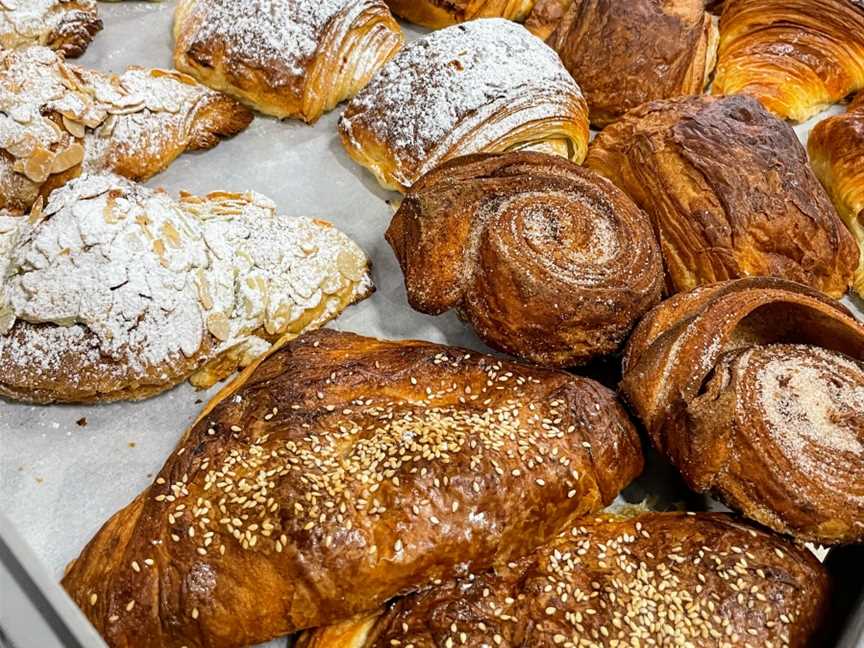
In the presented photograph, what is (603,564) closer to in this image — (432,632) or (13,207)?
(432,632)

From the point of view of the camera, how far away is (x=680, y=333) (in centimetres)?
184

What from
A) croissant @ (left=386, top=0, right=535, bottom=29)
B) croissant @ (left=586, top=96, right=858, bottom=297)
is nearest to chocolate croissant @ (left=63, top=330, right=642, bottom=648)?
croissant @ (left=586, top=96, right=858, bottom=297)

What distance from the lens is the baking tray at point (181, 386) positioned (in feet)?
6.31

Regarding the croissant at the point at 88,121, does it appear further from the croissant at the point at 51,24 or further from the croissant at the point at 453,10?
the croissant at the point at 453,10

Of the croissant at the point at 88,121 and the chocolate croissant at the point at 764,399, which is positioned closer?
the chocolate croissant at the point at 764,399

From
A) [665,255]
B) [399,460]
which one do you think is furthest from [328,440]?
[665,255]

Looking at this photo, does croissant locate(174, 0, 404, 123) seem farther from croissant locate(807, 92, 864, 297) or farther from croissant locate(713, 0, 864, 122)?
croissant locate(807, 92, 864, 297)

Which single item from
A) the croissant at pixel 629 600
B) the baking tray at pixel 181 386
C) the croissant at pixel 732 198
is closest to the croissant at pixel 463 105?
the baking tray at pixel 181 386

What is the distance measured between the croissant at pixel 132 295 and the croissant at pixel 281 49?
627mm

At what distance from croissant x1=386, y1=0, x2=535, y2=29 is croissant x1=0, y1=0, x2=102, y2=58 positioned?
3.60ft

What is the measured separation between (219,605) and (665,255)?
1.46 metres

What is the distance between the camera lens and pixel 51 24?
2.71 m

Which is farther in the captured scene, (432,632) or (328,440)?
(328,440)

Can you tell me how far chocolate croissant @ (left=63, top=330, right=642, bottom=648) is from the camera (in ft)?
5.22
